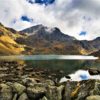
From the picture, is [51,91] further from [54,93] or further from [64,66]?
[64,66]

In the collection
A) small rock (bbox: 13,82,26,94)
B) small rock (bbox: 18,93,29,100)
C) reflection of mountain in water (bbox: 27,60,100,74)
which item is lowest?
small rock (bbox: 18,93,29,100)

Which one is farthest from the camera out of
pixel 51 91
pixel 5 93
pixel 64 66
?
pixel 64 66

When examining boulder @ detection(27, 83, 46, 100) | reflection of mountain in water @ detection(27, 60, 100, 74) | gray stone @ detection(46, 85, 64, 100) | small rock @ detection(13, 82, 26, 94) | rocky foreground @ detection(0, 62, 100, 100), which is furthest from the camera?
reflection of mountain in water @ detection(27, 60, 100, 74)

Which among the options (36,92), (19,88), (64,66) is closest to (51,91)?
(36,92)

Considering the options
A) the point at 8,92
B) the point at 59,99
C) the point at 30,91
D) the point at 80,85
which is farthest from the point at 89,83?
the point at 8,92

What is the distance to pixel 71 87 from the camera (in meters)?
24.4

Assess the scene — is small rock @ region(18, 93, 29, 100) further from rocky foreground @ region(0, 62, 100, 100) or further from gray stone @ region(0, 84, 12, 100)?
gray stone @ region(0, 84, 12, 100)

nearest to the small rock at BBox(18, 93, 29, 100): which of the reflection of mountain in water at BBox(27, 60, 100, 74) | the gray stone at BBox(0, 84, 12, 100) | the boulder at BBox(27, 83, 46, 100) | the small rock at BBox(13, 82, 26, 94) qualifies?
the boulder at BBox(27, 83, 46, 100)

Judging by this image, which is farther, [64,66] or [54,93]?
[64,66]

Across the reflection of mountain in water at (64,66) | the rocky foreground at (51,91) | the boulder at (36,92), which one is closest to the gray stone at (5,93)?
the rocky foreground at (51,91)

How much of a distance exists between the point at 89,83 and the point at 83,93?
4.63ft

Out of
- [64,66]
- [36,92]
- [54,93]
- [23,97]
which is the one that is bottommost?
[23,97]

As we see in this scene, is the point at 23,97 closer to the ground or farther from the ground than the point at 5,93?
closer to the ground

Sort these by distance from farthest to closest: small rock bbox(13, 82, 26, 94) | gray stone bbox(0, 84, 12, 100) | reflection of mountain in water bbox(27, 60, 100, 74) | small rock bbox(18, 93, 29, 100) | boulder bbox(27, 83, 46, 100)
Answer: reflection of mountain in water bbox(27, 60, 100, 74) → small rock bbox(13, 82, 26, 94) → gray stone bbox(0, 84, 12, 100) → small rock bbox(18, 93, 29, 100) → boulder bbox(27, 83, 46, 100)
